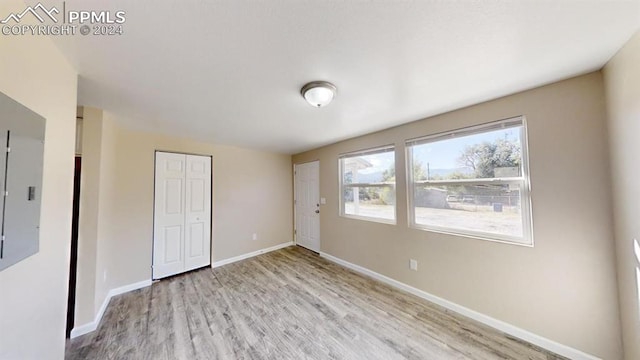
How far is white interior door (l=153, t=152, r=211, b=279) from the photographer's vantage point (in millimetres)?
3119

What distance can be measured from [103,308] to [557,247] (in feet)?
14.9

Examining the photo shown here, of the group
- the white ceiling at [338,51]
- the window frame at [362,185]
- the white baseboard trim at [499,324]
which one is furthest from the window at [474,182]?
the white baseboard trim at [499,324]

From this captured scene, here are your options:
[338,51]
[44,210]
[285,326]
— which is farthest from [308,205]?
[44,210]

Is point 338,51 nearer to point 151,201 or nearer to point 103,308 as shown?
point 151,201

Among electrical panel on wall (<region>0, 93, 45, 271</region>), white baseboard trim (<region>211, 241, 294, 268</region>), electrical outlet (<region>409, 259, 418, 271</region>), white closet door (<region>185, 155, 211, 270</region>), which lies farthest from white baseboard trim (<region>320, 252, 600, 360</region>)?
electrical panel on wall (<region>0, 93, 45, 271</region>)

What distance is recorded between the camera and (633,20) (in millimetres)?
1103

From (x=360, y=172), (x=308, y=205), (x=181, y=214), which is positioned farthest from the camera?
(x=308, y=205)

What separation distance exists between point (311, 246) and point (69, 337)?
3.26 m

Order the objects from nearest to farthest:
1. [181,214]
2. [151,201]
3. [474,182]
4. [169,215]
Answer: [474,182] < [151,201] < [169,215] < [181,214]

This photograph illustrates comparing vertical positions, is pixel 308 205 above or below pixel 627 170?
below

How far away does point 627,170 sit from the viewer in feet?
4.34

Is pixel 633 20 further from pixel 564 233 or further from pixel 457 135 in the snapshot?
pixel 564 233

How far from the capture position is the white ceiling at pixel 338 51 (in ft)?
3.32

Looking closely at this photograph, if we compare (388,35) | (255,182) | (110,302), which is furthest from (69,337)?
(388,35)
